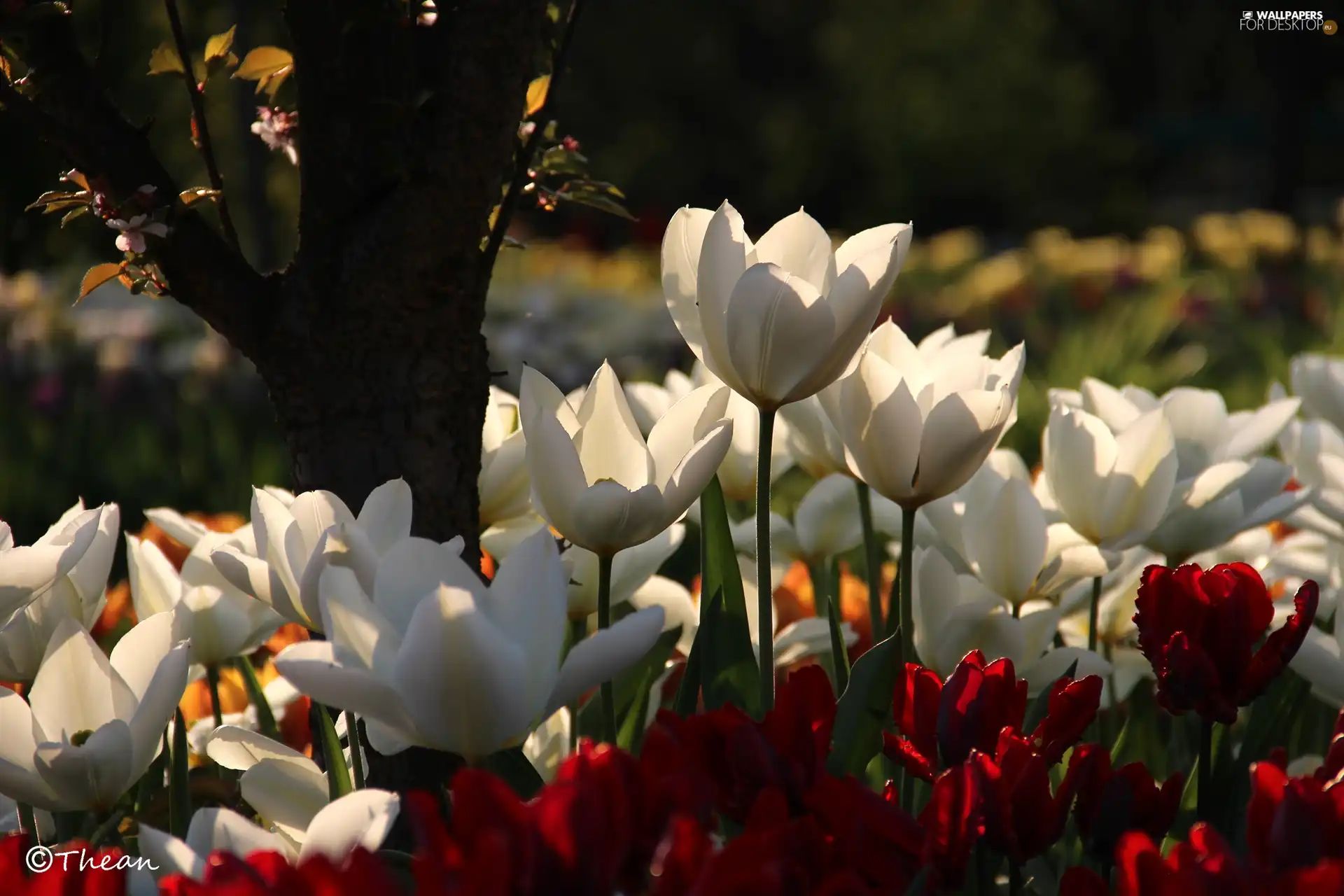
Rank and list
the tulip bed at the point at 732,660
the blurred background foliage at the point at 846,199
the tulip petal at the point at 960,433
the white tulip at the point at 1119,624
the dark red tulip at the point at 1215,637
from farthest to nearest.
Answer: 1. the blurred background foliage at the point at 846,199
2. the white tulip at the point at 1119,624
3. the tulip petal at the point at 960,433
4. the dark red tulip at the point at 1215,637
5. the tulip bed at the point at 732,660

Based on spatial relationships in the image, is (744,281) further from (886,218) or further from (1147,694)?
(886,218)

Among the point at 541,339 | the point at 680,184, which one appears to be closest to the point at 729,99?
the point at 680,184

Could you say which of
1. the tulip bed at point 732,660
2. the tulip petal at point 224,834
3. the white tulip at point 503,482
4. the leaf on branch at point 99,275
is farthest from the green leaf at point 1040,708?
the leaf on branch at point 99,275

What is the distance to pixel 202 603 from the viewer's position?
47.2 inches

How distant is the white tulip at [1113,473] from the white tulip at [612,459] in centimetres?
36

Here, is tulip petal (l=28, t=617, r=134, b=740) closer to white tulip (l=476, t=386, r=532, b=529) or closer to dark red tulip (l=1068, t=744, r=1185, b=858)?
white tulip (l=476, t=386, r=532, b=529)

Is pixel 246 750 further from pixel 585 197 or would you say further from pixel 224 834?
pixel 585 197

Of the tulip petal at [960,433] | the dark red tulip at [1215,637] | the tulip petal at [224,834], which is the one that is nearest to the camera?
the tulip petal at [224,834]

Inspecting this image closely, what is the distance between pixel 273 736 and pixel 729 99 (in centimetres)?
1958

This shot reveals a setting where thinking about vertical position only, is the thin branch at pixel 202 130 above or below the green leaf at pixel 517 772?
above

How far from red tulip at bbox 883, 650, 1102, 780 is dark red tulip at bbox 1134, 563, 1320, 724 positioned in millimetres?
70

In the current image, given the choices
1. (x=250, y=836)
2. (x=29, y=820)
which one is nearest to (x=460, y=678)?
(x=250, y=836)

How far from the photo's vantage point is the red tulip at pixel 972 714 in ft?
2.63

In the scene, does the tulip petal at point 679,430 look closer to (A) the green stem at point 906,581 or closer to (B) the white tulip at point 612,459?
(B) the white tulip at point 612,459
